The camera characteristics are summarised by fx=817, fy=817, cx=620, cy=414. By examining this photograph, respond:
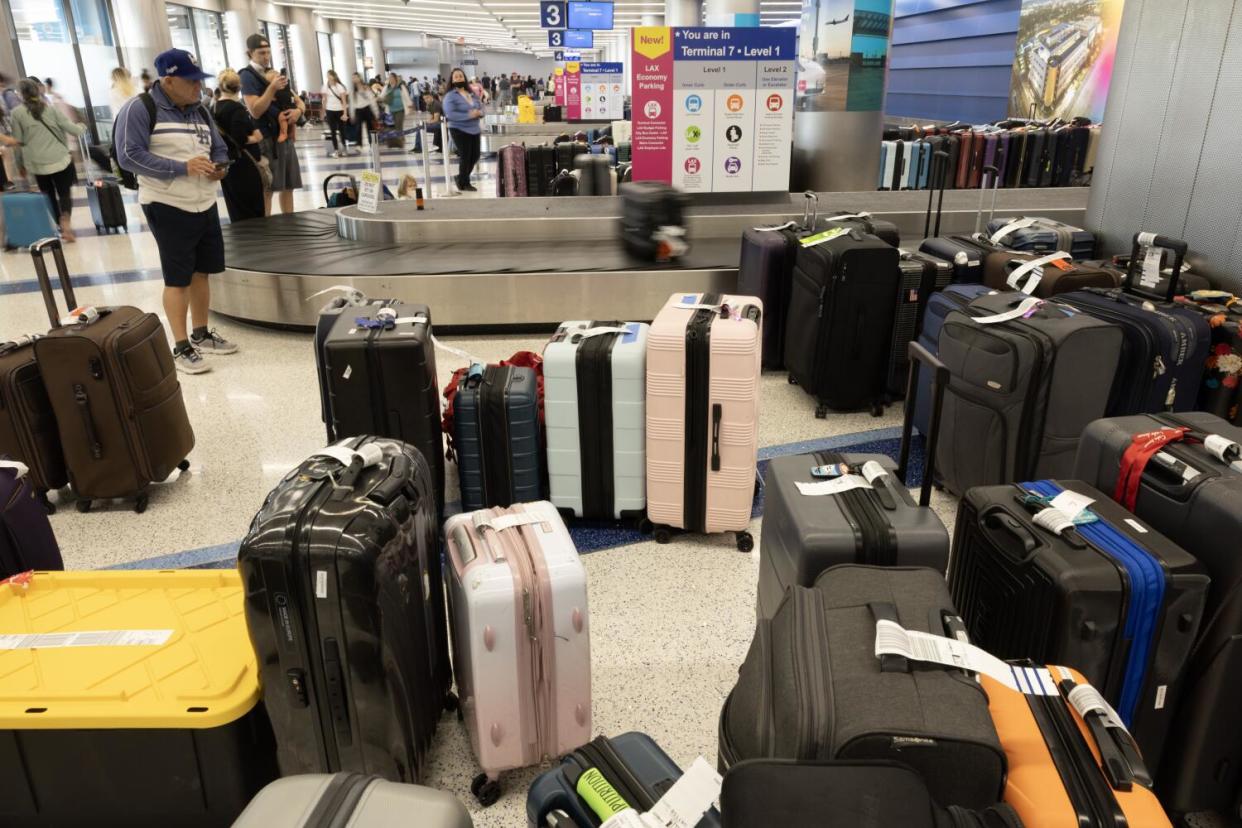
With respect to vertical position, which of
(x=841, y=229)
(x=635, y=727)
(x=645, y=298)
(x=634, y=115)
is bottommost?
(x=635, y=727)

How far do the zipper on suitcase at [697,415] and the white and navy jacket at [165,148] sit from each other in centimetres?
310

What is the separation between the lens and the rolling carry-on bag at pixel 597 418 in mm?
2955

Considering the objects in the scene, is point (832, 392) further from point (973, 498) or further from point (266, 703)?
point (266, 703)

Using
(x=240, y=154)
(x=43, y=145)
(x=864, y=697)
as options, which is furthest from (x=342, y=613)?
(x=43, y=145)

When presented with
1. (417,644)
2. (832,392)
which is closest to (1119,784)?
(417,644)

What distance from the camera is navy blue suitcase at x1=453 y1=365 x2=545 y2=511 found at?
119 inches

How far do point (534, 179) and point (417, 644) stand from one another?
922cm

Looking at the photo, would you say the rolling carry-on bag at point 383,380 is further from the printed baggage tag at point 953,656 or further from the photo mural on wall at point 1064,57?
the photo mural on wall at point 1064,57

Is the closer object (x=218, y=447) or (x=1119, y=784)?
(x=1119, y=784)

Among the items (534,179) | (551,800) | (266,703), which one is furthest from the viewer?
(534,179)

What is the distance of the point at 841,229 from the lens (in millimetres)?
4301

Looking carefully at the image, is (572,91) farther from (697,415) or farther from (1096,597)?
(1096,597)

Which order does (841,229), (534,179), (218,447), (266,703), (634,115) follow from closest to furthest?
(266,703)
(218,447)
(841,229)
(634,115)
(534,179)

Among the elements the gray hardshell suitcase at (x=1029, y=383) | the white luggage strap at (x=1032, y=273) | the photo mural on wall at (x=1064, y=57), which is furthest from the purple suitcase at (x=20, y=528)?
the photo mural on wall at (x=1064, y=57)
